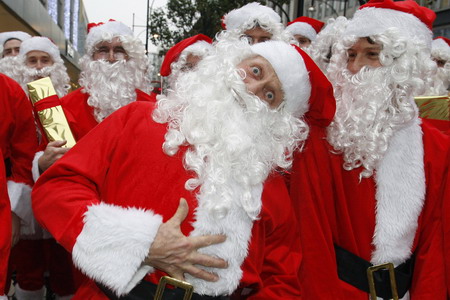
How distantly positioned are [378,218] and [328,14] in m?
28.7

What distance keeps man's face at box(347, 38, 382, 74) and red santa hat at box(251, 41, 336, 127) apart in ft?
1.53

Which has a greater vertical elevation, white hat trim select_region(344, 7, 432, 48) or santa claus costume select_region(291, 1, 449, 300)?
white hat trim select_region(344, 7, 432, 48)

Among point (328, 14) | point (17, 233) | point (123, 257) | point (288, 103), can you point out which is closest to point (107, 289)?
point (123, 257)

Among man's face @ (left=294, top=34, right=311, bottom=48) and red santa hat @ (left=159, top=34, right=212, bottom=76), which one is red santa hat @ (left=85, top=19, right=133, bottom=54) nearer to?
red santa hat @ (left=159, top=34, right=212, bottom=76)

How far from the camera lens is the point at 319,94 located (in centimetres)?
222

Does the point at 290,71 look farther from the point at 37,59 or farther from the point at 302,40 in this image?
the point at 37,59

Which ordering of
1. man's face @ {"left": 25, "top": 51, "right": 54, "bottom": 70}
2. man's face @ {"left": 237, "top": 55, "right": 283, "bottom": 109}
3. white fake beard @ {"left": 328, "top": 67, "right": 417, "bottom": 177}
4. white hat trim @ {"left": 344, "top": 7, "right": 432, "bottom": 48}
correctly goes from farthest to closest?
man's face @ {"left": 25, "top": 51, "right": 54, "bottom": 70}
white hat trim @ {"left": 344, "top": 7, "right": 432, "bottom": 48}
white fake beard @ {"left": 328, "top": 67, "right": 417, "bottom": 177}
man's face @ {"left": 237, "top": 55, "right": 283, "bottom": 109}

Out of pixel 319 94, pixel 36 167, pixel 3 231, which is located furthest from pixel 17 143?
pixel 319 94

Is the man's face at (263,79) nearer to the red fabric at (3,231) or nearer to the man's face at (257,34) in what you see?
the red fabric at (3,231)

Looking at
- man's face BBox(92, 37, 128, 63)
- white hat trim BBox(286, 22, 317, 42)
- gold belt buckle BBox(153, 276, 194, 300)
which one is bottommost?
gold belt buckle BBox(153, 276, 194, 300)

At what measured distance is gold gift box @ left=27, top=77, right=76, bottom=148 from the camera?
2.86 metres

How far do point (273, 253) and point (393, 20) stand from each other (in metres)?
1.53

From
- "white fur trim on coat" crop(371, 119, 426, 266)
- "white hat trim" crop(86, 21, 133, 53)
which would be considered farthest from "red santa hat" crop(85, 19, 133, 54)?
"white fur trim on coat" crop(371, 119, 426, 266)

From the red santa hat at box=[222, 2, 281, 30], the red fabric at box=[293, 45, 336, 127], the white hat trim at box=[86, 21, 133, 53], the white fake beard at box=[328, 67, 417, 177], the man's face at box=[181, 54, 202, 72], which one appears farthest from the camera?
the man's face at box=[181, 54, 202, 72]
